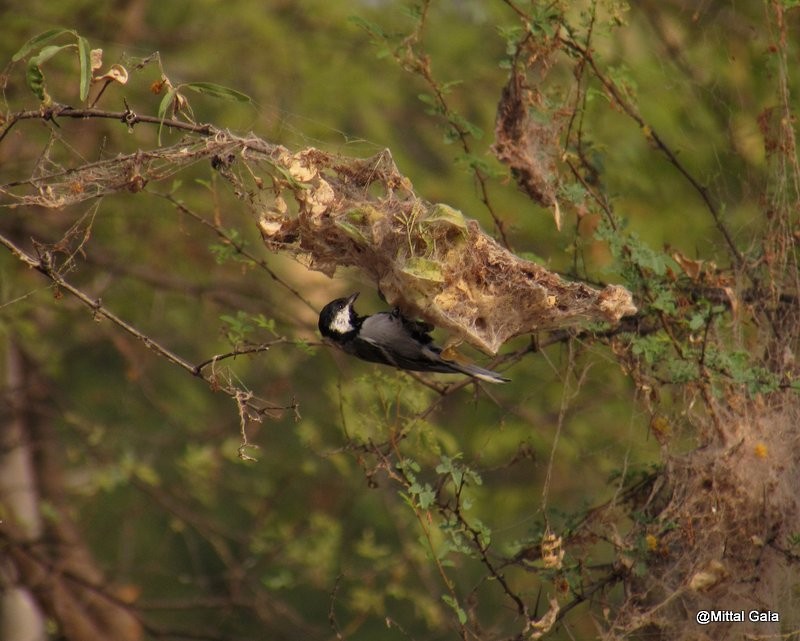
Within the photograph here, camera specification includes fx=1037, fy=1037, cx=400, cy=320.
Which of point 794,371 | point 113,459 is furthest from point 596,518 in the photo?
point 113,459

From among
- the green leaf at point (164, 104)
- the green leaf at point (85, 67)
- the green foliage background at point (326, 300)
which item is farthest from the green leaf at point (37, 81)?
the green foliage background at point (326, 300)

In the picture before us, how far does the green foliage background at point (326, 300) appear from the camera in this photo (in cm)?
455

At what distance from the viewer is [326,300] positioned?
7930mm

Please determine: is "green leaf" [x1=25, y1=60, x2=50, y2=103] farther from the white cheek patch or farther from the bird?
the white cheek patch

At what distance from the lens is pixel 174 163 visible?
10.9 ft

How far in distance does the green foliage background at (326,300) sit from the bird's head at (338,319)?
0.21m

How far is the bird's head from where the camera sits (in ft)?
14.7

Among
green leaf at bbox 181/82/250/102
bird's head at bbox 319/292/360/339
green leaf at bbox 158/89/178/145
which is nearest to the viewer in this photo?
green leaf at bbox 158/89/178/145

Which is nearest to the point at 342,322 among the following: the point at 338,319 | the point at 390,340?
the point at 338,319

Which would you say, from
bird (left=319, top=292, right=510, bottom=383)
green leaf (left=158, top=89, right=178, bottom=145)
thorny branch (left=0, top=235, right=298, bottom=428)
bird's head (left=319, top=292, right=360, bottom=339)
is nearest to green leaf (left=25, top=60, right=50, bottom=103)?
green leaf (left=158, top=89, right=178, bottom=145)

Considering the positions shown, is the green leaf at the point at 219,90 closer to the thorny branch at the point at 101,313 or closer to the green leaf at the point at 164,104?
the green leaf at the point at 164,104

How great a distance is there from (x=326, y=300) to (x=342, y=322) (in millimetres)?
3377

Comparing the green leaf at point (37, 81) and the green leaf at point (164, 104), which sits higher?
the green leaf at point (37, 81)

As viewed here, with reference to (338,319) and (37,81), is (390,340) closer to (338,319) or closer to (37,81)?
(338,319)
